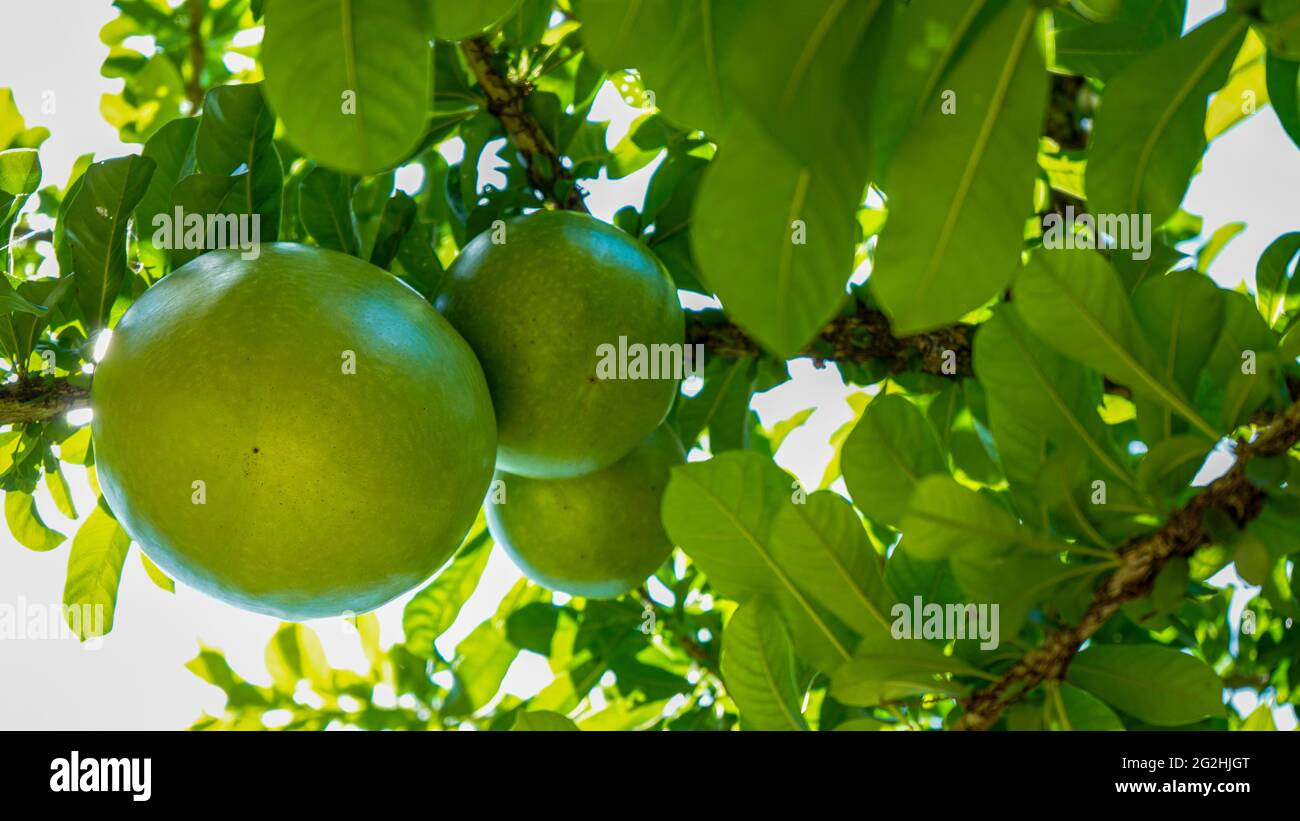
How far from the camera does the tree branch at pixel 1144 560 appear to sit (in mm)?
1084

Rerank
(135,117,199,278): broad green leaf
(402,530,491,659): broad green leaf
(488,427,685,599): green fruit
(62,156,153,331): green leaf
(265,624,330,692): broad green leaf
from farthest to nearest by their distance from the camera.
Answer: (265,624,330,692): broad green leaf, (402,530,491,659): broad green leaf, (488,427,685,599): green fruit, (135,117,199,278): broad green leaf, (62,156,153,331): green leaf

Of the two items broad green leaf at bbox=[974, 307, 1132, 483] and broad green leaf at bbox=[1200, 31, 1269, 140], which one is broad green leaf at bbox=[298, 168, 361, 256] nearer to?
broad green leaf at bbox=[974, 307, 1132, 483]

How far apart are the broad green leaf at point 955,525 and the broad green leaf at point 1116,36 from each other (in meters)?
0.59

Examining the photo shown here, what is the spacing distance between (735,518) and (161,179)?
2.85 ft

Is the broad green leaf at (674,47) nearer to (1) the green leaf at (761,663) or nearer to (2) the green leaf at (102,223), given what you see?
(1) the green leaf at (761,663)

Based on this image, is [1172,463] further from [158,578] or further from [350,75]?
[158,578]

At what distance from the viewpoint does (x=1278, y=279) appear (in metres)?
1.50

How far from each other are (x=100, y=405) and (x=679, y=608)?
1.28 metres

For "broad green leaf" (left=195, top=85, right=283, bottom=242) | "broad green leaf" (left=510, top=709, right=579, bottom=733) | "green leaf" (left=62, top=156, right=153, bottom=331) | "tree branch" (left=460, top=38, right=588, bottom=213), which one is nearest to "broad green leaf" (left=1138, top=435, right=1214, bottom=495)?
"broad green leaf" (left=510, top=709, right=579, bottom=733)

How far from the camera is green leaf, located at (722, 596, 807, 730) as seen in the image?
1230mm

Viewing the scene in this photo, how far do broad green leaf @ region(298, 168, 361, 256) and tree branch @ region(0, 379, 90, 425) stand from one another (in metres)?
0.36

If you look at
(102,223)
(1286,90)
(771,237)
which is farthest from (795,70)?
(102,223)

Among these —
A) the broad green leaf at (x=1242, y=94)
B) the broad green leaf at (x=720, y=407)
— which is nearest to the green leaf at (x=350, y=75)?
the broad green leaf at (x=720, y=407)
